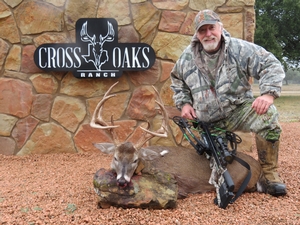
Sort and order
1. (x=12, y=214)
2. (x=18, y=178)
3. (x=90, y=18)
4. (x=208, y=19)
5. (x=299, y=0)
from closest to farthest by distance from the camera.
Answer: (x=12, y=214) < (x=208, y=19) < (x=18, y=178) < (x=90, y=18) < (x=299, y=0)

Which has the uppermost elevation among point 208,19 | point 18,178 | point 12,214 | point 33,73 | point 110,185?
point 208,19

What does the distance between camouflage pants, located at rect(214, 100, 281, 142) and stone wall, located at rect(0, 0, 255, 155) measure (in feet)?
4.77

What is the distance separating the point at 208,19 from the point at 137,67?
1614 mm

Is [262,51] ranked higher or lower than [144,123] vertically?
higher

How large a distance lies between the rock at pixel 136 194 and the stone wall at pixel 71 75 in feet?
6.60

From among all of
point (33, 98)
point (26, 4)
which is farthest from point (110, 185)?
point (26, 4)

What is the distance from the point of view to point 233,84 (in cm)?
350

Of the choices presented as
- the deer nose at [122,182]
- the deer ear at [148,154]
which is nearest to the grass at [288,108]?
the deer ear at [148,154]

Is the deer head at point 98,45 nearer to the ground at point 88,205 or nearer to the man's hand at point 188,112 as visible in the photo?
the ground at point 88,205

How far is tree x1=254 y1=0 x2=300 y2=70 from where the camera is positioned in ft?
57.2

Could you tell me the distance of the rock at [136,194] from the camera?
2.83 m

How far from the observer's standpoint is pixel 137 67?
481cm

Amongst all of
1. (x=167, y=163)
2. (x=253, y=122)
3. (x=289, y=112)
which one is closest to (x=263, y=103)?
(x=253, y=122)

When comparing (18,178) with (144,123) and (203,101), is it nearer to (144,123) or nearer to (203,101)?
(144,123)
